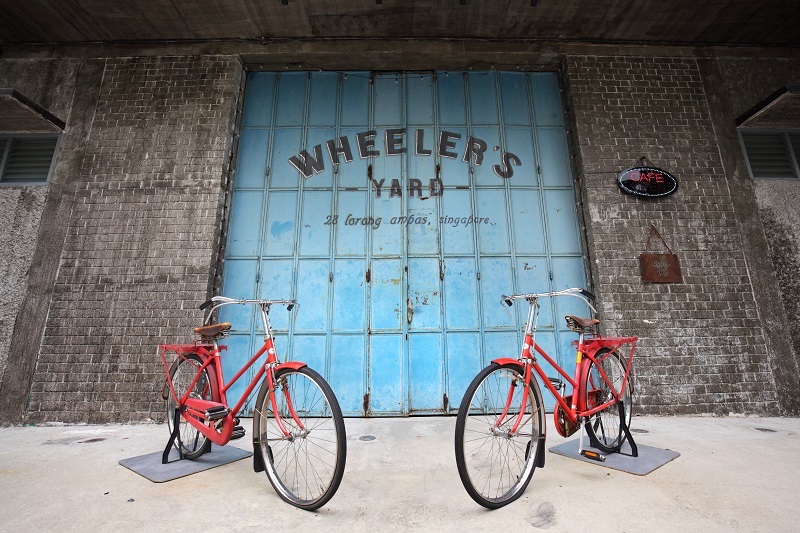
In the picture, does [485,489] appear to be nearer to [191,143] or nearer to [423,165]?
[423,165]

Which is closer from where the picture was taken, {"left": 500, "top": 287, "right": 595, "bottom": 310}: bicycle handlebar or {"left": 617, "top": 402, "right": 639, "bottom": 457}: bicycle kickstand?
{"left": 500, "top": 287, "right": 595, "bottom": 310}: bicycle handlebar

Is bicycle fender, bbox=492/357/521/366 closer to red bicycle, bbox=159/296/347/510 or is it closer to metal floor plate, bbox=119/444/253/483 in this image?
red bicycle, bbox=159/296/347/510

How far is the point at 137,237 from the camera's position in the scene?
4.59 metres

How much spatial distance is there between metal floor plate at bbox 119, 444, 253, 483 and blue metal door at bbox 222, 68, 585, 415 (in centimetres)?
148

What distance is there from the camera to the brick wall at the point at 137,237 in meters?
4.18

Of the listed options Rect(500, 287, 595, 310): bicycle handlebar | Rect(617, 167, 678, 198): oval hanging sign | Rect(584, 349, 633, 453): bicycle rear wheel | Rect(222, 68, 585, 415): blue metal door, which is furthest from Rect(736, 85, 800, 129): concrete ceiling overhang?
Rect(500, 287, 595, 310): bicycle handlebar

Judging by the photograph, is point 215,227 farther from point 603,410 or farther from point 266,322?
point 603,410

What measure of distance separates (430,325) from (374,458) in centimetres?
186

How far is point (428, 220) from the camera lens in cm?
484

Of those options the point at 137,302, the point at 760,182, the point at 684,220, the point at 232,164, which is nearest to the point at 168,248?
the point at 137,302

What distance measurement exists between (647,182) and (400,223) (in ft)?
9.90

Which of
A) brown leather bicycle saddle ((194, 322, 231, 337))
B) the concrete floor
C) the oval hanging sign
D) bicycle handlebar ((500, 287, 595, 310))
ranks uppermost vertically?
the oval hanging sign

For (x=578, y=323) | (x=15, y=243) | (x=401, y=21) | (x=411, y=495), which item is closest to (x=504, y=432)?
(x=411, y=495)

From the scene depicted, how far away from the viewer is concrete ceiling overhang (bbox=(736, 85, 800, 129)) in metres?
4.37
